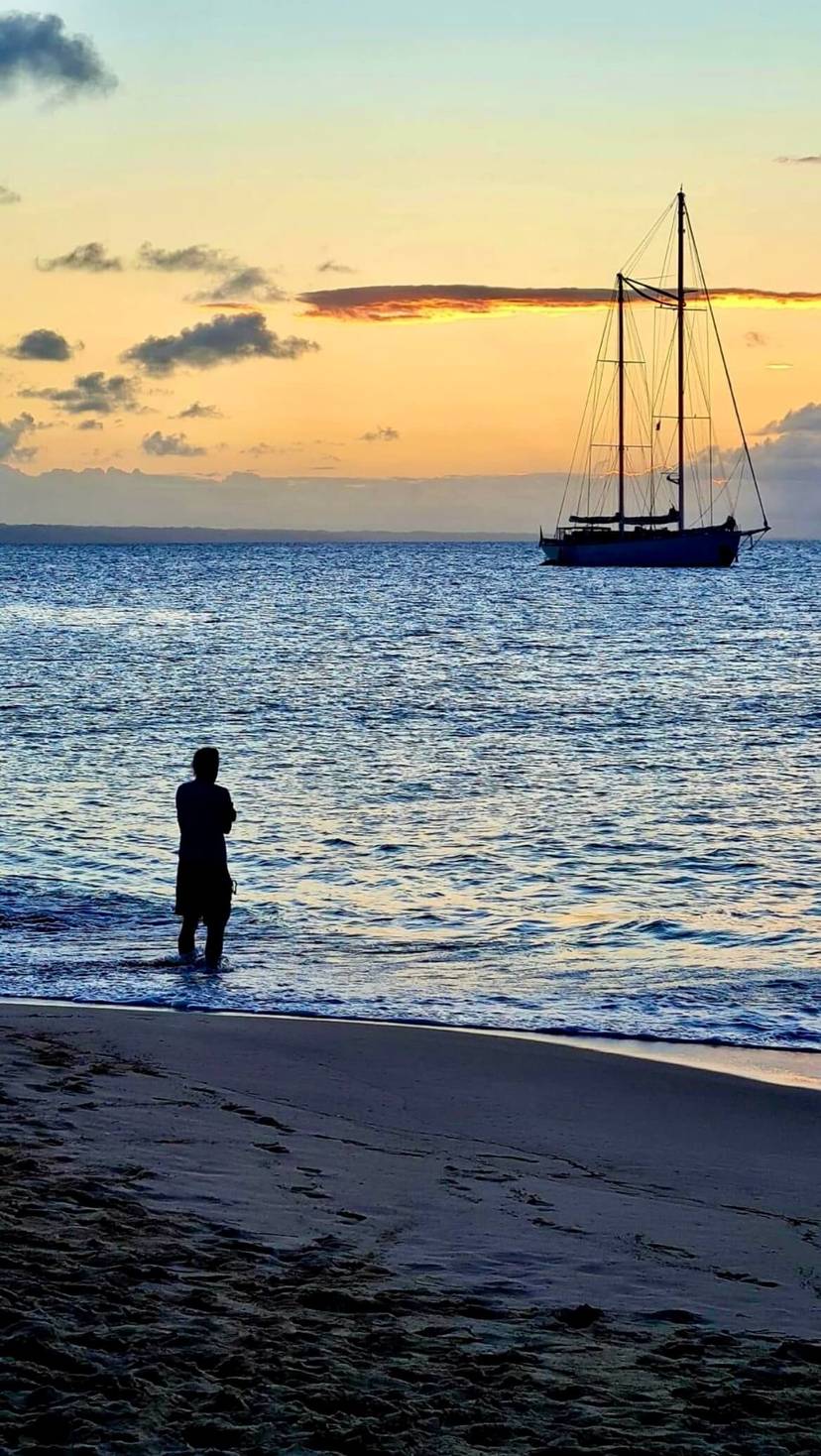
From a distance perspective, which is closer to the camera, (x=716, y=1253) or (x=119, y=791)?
(x=716, y=1253)

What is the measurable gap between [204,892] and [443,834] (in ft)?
22.9

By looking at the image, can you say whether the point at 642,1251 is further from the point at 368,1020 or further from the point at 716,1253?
the point at 368,1020

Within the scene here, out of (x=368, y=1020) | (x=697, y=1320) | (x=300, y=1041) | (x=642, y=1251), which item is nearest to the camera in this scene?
(x=697, y=1320)

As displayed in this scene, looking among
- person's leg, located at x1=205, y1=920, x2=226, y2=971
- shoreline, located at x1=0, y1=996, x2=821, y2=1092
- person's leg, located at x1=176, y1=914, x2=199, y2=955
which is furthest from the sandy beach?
person's leg, located at x1=176, y1=914, x2=199, y2=955

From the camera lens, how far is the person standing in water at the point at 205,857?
12.4 metres

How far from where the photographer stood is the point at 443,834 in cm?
1916

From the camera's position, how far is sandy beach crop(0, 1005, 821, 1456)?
14.6ft

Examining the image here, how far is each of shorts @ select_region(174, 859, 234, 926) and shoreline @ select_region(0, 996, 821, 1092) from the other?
1.54m

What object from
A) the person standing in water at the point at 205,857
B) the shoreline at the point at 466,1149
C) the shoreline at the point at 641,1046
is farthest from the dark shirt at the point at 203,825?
the shoreline at the point at 466,1149

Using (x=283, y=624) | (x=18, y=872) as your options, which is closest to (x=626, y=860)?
(x=18, y=872)

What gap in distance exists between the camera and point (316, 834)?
63.1 feet

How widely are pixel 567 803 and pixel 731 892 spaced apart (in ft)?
20.4

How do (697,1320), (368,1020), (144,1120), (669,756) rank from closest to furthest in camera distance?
1. (697,1320)
2. (144,1120)
3. (368,1020)
4. (669,756)

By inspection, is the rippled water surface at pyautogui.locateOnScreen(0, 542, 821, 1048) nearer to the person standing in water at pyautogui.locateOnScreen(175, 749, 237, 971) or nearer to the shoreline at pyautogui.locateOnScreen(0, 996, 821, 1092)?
the shoreline at pyautogui.locateOnScreen(0, 996, 821, 1092)
